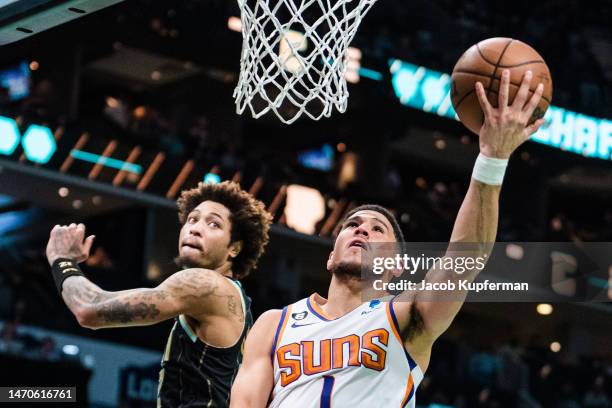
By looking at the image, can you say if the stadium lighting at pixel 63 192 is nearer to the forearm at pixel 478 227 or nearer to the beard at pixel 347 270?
the beard at pixel 347 270

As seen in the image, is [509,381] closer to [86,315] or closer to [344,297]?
[344,297]

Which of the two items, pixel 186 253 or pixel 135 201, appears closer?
pixel 186 253

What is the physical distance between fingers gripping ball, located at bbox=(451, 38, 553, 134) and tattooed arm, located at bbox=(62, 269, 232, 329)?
127 centimetres

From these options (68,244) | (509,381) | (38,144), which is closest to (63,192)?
(38,144)

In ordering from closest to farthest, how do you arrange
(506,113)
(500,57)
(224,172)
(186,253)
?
1. (506,113)
2. (500,57)
3. (186,253)
4. (224,172)

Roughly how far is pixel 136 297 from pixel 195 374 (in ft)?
1.36

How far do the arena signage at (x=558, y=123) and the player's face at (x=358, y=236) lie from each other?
17248 mm

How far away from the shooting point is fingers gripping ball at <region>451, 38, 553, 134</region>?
4055 mm

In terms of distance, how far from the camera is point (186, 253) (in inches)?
195

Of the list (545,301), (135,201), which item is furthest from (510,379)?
(135,201)

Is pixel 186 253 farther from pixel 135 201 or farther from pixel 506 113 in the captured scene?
pixel 135 201

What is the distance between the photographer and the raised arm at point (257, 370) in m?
4.32

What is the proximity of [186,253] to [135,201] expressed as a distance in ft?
49.5

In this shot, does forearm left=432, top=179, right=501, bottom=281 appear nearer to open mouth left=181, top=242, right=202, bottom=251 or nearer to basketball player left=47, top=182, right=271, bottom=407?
basketball player left=47, top=182, right=271, bottom=407
